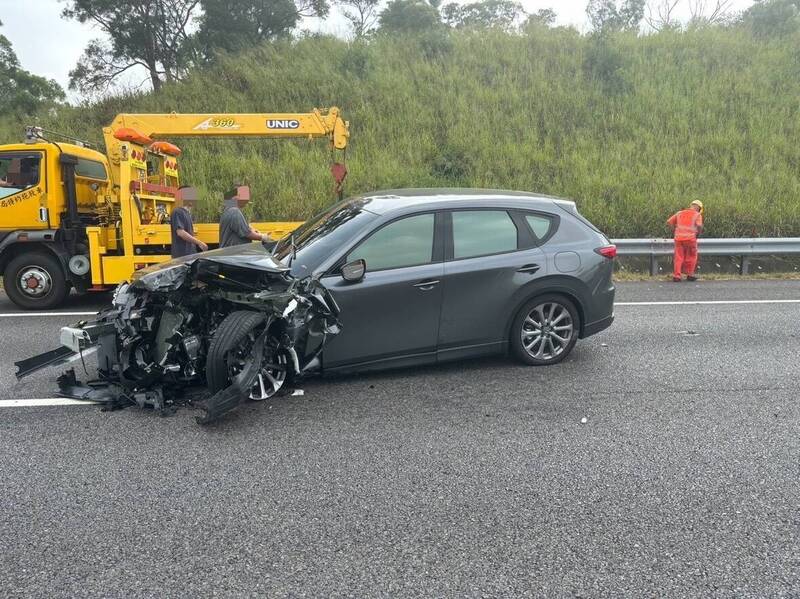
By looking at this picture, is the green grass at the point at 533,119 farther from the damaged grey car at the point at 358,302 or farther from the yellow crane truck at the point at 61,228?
the damaged grey car at the point at 358,302

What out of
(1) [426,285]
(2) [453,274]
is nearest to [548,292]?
(2) [453,274]

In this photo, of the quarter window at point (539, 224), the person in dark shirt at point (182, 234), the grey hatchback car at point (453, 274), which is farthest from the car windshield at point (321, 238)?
the person in dark shirt at point (182, 234)

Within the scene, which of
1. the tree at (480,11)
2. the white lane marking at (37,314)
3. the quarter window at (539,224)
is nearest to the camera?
the quarter window at (539,224)

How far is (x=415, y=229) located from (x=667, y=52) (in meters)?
20.3

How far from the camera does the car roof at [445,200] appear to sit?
200 inches

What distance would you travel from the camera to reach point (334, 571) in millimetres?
2594

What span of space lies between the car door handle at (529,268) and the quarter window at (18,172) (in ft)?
23.3

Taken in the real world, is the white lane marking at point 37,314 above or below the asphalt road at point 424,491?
above

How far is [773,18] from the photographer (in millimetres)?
23219

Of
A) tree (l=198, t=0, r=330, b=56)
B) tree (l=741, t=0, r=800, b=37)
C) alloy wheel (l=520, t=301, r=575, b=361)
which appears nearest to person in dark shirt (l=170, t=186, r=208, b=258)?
alloy wheel (l=520, t=301, r=575, b=361)

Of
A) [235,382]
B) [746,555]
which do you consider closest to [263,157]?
[235,382]

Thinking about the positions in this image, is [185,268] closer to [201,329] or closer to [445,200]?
[201,329]

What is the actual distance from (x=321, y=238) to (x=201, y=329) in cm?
129

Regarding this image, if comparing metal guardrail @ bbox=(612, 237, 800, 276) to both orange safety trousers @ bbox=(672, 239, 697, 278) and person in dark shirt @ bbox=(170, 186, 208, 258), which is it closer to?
orange safety trousers @ bbox=(672, 239, 697, 278)
